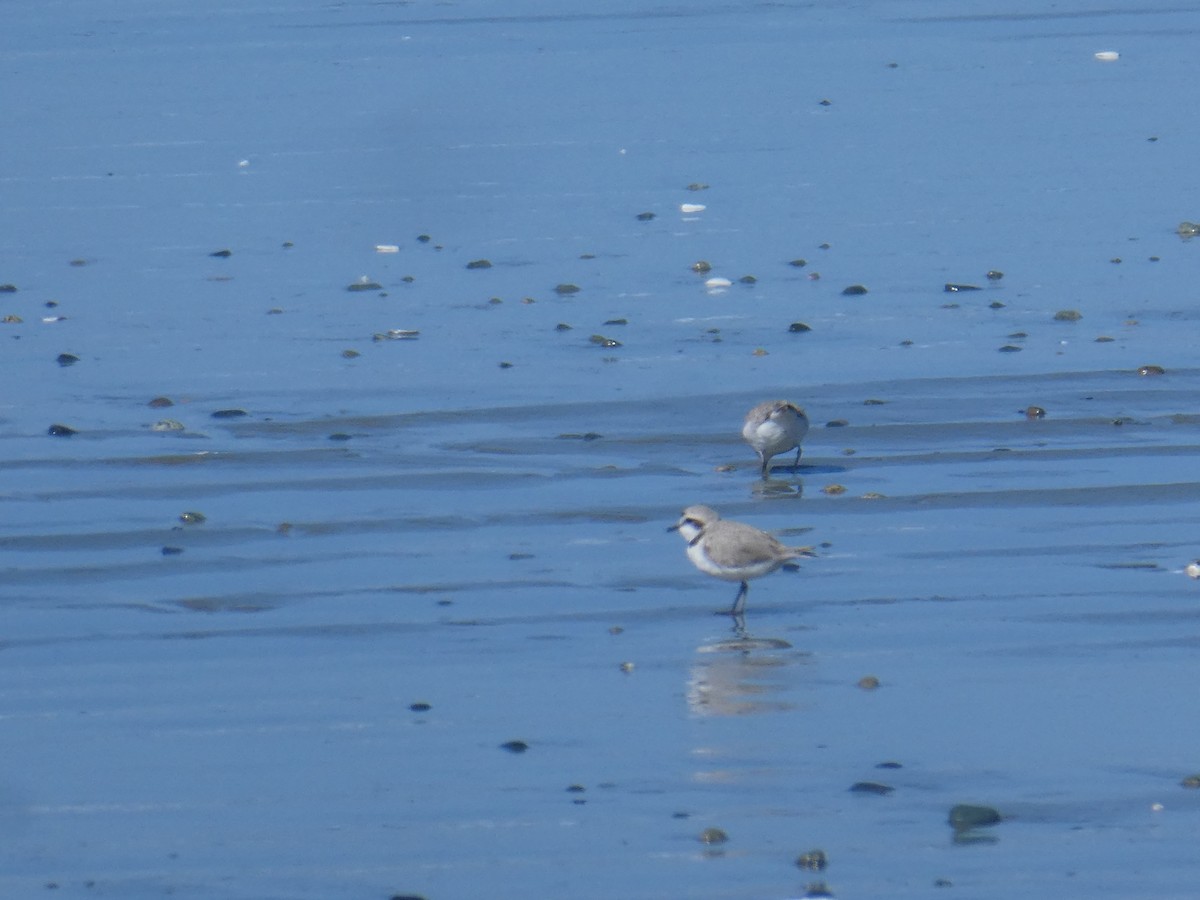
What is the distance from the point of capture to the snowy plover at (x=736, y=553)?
862cm

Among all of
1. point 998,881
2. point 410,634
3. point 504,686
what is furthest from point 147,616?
point 998,881

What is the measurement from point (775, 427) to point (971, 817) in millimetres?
4552

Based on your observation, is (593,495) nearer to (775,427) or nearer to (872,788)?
(775,427)

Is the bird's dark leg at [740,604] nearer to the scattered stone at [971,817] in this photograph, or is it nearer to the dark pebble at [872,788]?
the dark pebble at [872,788]

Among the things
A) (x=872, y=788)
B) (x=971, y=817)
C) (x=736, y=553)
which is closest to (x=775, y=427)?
(x=736, y=553)

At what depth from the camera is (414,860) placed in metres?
6.16

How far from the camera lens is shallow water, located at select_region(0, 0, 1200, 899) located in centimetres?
648

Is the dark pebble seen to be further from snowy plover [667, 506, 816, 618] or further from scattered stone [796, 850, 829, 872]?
snowy plover [667, 506, 816, 618]

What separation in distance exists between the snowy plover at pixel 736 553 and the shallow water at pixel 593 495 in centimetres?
21

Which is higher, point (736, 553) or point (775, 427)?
point (775, 427)

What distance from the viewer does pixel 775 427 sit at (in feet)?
35.2

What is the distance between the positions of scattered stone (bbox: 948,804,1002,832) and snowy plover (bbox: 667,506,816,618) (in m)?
2.37

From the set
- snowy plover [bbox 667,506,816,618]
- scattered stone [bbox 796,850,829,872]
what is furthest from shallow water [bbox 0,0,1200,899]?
snowy plover [bbox 667,506,816,618]

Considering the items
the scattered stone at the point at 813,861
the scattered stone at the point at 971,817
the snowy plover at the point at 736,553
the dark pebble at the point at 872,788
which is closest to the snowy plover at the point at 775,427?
the snowy plover at the point at 736,553
